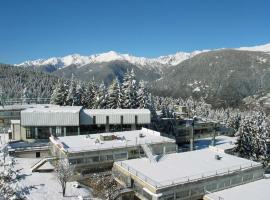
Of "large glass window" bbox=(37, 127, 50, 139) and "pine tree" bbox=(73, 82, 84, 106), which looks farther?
"pine tree" bbox=(73, 82, 84, 106)

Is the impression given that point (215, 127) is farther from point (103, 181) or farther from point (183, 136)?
point (103, 181)

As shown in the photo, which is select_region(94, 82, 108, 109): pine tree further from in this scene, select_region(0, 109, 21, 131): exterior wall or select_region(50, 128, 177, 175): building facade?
select_region(50, 128, 177, 175): building facade

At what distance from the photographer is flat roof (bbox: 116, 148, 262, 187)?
33.8 metres

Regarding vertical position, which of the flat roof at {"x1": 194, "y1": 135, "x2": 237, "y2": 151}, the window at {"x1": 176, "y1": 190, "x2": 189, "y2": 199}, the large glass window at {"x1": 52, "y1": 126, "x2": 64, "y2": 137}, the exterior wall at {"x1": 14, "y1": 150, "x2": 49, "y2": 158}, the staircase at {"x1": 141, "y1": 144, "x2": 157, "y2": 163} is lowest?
the flat roof at {"x1": 194, "y1": 135, "x2": 237, "y2": 151}

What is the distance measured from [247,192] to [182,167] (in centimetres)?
784

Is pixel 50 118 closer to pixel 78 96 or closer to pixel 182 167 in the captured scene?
pixel 78 96

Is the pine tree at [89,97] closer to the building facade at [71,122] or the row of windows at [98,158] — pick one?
the building facade at [71,122]

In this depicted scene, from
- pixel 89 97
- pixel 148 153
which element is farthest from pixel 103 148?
pixel 89 97

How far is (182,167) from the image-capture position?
37938mm

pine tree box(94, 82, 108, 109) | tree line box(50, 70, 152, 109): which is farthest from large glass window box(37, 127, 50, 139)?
pine tree box(94, 82, 108, 109)

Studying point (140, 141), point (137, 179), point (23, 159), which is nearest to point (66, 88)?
point (23, 159)

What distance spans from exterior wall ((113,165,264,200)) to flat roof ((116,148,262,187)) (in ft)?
1.72

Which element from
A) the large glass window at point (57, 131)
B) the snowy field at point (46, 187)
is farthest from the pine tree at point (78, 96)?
the snowy field at point (46, 187)

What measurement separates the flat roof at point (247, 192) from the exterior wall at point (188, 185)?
2.50ft
